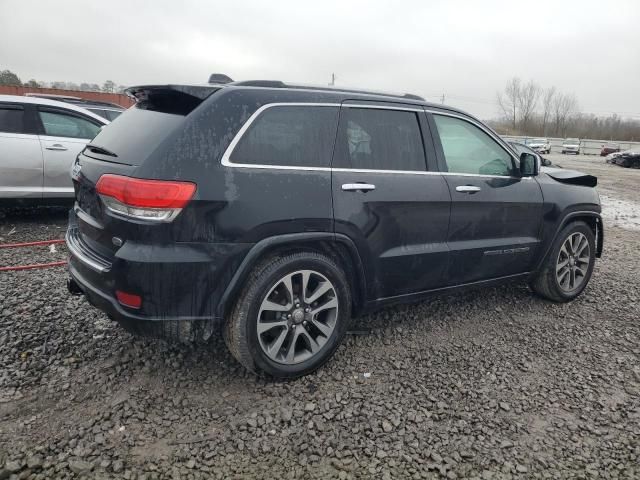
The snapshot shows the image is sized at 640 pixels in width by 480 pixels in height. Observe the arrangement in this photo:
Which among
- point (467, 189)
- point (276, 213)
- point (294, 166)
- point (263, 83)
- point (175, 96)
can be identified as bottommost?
point (276, 213)

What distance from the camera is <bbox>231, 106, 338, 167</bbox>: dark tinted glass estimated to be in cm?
260

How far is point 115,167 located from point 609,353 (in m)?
3.61

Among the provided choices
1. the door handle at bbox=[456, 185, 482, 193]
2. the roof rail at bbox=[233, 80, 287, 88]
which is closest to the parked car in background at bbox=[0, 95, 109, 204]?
the roof rail at bbox=[233, 80, 287, 88]

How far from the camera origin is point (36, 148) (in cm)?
591

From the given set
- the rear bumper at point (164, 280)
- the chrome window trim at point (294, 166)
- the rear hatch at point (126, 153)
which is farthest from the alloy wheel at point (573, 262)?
the rear hatch at point (126, 153)

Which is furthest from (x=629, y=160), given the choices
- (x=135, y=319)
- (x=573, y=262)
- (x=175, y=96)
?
(x=135, y=319)

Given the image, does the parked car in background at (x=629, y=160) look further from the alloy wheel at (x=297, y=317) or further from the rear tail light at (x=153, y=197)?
the rear tail light at (x=153, y=197)

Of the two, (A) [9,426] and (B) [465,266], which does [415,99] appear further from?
(A) [9,426]

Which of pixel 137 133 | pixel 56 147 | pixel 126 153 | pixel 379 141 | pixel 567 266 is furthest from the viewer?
pixel 56 147

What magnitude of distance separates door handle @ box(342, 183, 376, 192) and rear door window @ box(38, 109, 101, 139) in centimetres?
497

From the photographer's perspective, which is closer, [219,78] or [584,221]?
[219,78]

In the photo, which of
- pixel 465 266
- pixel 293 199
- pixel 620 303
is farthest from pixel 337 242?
pixel 620 303

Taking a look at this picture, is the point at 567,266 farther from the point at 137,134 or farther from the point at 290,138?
the point at 137,134

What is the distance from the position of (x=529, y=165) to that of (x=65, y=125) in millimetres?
5775
